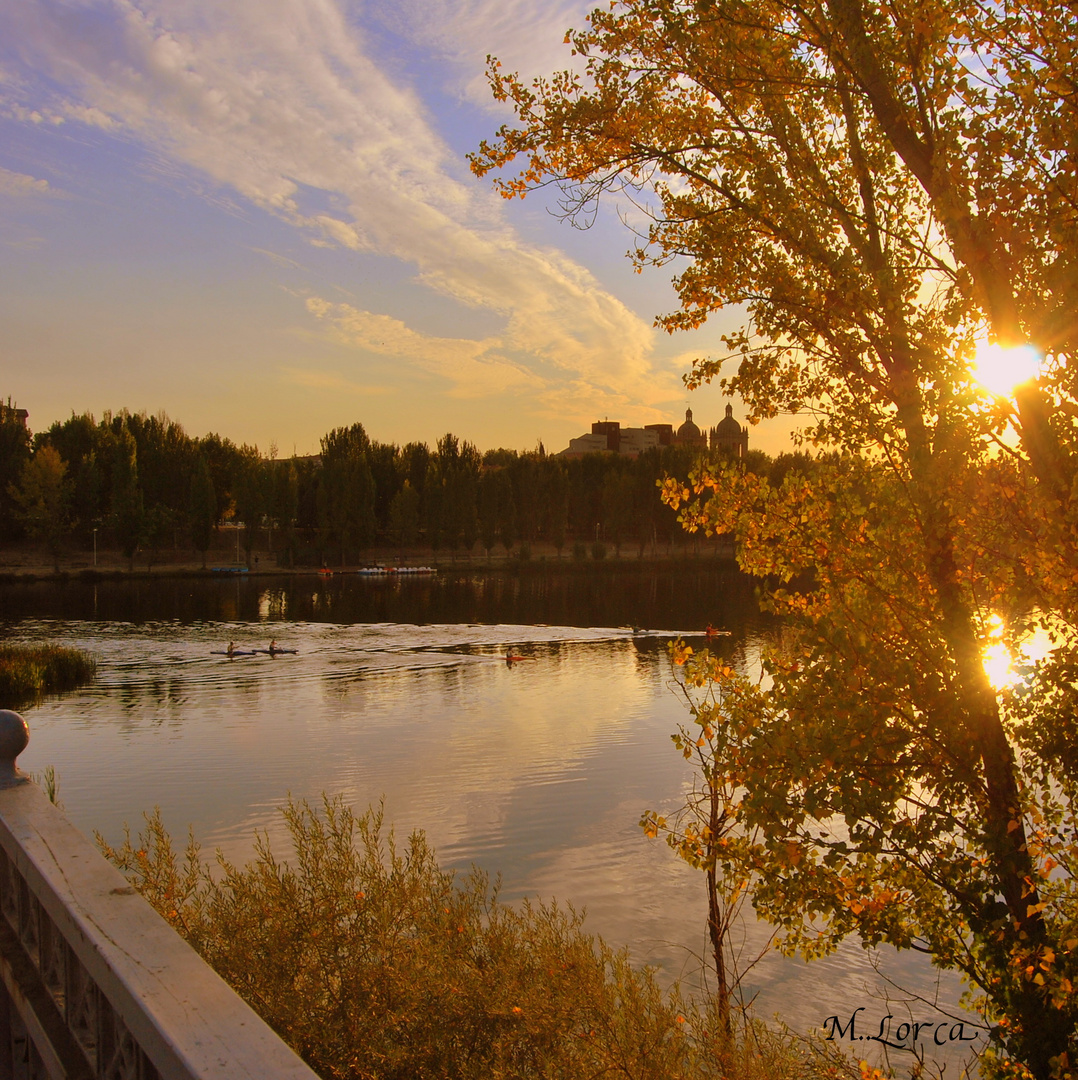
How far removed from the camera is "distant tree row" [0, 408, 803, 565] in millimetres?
91688

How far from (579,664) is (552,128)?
3656 cm

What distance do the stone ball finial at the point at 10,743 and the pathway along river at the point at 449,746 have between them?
915 centimetres

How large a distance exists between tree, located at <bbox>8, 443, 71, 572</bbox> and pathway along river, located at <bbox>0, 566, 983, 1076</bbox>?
27854 millimetres

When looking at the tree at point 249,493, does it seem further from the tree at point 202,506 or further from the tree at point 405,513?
the tree at point 405,513

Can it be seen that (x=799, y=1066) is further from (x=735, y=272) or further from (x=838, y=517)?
(x=735, y=272)

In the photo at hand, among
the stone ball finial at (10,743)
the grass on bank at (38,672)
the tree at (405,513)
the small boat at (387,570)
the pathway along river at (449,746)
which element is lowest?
the pathway along river at (449,746)

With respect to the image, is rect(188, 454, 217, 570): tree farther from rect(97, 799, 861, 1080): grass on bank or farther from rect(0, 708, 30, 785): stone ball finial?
rect(0, 708, 30, 785): stone ball finial

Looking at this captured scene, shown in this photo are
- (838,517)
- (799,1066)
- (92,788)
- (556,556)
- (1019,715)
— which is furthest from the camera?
(556,556)

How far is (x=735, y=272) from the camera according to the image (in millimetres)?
8555

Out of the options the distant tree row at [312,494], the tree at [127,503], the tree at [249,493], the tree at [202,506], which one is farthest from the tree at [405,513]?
the tree at [127,503]

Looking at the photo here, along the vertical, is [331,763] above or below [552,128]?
below

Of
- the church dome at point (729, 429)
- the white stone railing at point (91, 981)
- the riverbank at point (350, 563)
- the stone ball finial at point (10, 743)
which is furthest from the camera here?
the church dome at point (729, 429)

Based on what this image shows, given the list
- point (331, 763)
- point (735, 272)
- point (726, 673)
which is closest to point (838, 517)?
point (726, 673)

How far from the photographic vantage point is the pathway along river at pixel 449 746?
46.2 feet
